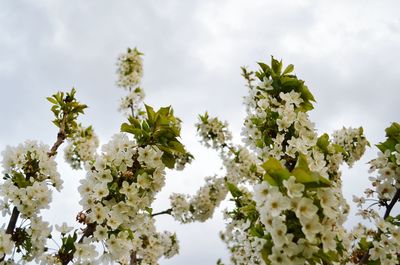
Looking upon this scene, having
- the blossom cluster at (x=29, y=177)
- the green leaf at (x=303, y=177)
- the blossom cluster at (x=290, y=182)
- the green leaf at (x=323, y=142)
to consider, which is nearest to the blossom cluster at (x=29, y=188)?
the blossom cluster at (x=29, y=177)

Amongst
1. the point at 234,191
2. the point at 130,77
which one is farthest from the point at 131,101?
the point at 234,191

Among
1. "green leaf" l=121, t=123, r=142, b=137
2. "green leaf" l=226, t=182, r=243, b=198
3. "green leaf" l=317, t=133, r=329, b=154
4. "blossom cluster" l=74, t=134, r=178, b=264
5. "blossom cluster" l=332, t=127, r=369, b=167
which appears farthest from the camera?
"blossom cluster" l=332, t=127, r=369, b=167

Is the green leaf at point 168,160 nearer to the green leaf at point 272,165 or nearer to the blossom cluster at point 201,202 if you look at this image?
the green leaf at point 272,165

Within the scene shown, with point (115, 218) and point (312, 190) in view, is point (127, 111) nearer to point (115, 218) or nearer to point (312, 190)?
point (115, 218)

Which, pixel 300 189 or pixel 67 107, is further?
pixel 67 107

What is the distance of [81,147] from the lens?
10.5m

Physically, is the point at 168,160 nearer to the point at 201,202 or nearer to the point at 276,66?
the point at 276,66

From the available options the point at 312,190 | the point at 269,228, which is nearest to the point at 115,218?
the point at 269,228

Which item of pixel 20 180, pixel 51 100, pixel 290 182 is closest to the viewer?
pixel 290 182

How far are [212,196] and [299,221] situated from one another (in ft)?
32.1

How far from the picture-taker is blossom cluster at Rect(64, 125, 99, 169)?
10523 mm

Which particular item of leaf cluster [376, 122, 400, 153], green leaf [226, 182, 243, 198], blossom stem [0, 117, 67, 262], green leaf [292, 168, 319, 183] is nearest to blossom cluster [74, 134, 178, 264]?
blossom stem [0, 117, 67, 262]

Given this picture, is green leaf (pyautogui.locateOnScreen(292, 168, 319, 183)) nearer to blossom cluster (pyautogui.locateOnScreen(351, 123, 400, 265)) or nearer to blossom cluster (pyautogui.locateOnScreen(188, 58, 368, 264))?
blossom cluster (pyautogui.locateOnScreen(188, 58, 368, 264))

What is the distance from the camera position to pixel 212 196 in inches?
485
